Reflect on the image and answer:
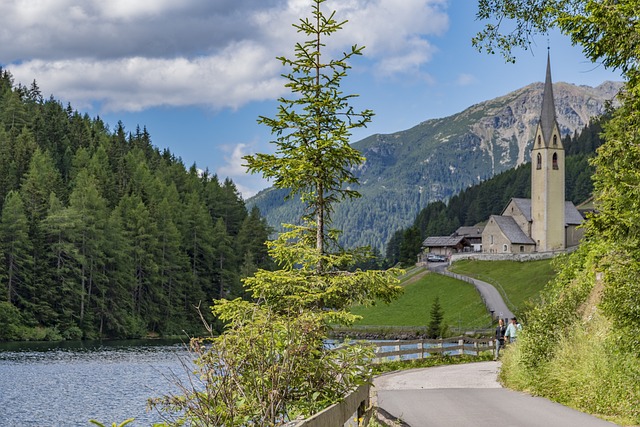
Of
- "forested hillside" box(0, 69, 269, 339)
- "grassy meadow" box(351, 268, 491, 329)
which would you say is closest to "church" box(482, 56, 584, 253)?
"grassy meadow" box(351, 268, 491, 329)

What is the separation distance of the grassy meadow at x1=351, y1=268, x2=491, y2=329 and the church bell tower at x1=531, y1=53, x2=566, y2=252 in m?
23.9

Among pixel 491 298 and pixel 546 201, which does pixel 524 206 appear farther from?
pixel 491 298

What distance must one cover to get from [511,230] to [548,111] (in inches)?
889

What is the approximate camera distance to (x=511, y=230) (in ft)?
468

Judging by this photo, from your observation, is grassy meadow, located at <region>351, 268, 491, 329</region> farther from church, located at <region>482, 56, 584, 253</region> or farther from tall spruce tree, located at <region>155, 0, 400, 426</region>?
tall spruce tree, located at <region>155, 0, 400, 426</region>

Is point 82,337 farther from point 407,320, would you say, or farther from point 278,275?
point 278,275

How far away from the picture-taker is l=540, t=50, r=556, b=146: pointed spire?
128m

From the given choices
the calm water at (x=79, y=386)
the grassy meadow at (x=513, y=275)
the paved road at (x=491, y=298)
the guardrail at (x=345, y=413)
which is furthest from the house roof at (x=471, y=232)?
the guardrail at (x=345, y=413)

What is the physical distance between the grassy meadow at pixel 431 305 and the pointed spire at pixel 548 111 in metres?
32.4

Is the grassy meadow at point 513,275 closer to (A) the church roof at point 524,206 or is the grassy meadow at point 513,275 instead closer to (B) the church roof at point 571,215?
(A) the church roof at point 524,206

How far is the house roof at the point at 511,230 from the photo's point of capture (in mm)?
140125

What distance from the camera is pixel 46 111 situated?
16338 cm

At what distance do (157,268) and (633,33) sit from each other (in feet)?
303

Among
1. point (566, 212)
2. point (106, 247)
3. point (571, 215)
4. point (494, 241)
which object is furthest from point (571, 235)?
point (106, 247)
